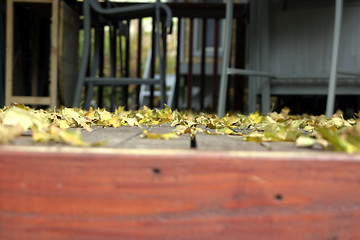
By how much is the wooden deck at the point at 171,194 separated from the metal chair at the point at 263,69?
1369 mm

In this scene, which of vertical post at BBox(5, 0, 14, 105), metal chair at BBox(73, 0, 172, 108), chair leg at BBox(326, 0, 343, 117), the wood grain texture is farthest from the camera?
vertical post at BBox(5, 0, 14, 105)

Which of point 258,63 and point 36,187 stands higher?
point 258,63

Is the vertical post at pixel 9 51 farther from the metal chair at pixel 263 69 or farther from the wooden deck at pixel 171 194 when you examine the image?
the wooden deck at pixel 171 194

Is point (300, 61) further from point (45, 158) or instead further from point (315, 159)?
point (45, 158)

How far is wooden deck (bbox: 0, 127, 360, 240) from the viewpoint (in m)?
0.58

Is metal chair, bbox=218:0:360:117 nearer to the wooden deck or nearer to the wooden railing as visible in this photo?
the wooden railing

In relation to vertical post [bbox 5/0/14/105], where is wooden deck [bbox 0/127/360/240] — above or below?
below

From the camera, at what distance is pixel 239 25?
11.4 feet

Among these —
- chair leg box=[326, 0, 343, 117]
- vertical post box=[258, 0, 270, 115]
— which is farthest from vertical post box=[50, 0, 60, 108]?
chair leg box=[326, 0, 343, 117]

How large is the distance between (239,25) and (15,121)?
2897 mm

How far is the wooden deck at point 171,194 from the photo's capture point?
1.92 ft

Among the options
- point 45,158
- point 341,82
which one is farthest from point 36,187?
point 341,82

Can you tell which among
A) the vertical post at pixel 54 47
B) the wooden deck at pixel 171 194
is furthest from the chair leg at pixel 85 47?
the wooden deck at pixel 171 194

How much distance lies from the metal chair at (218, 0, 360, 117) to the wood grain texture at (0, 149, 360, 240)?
4.49 feet
